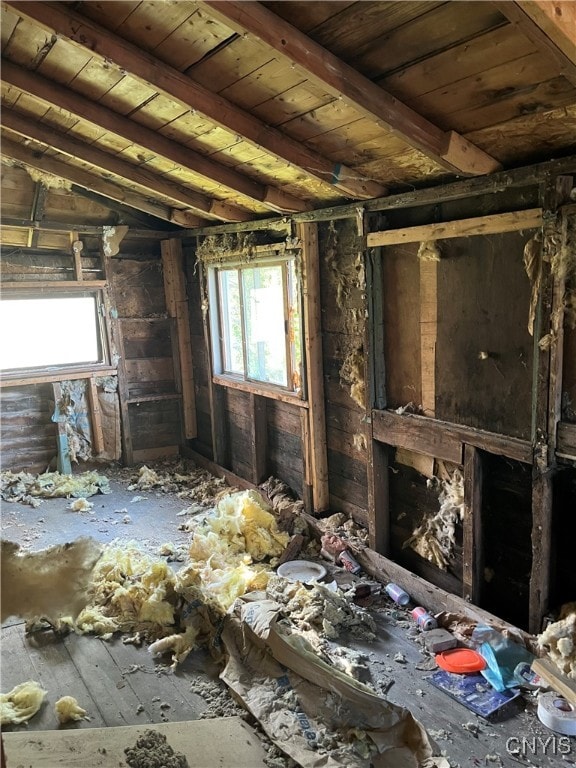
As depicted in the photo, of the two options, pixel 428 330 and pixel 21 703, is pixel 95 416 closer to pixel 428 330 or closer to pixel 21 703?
pixel 21 703

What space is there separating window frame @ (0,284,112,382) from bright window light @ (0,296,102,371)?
0.8 inches

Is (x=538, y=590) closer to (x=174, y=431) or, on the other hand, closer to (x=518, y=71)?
(x=518, y=71)

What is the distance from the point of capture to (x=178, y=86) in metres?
2.35

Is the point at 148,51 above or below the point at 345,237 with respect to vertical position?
above

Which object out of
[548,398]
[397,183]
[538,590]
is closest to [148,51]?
A: [397,183]

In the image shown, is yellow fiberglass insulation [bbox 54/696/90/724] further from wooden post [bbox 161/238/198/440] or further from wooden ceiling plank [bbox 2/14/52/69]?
wooden post [bbox 161/238/198/440]

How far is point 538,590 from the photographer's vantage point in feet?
8.27

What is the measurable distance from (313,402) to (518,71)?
7.70ft

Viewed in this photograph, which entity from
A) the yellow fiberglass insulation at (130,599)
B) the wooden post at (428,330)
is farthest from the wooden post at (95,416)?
the wooden post at (428,330)

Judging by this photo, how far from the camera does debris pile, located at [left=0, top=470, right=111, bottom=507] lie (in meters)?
4.85

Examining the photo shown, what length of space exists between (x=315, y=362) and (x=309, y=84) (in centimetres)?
187

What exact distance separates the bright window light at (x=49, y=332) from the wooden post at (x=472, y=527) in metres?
3.81

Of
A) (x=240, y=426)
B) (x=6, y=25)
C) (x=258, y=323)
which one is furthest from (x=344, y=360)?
(x=6, y=25)

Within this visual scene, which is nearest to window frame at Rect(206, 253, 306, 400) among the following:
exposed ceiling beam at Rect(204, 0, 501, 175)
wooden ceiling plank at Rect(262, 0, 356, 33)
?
exposed ceiling beam at Rect(204, 0, 501, 175)
